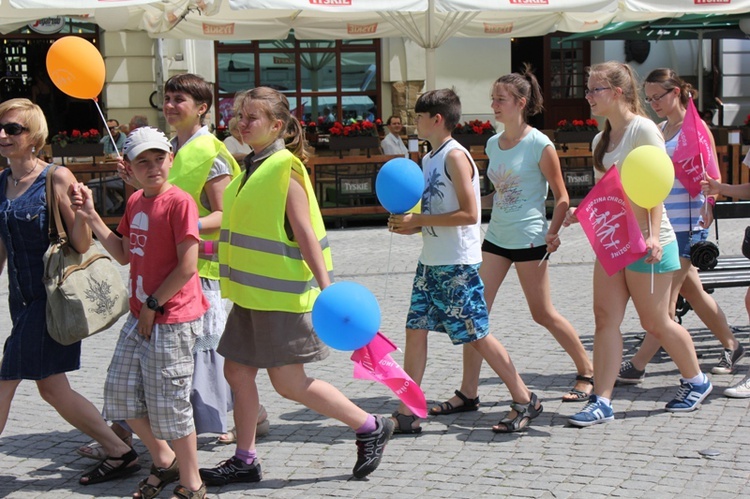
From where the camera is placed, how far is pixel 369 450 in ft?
15.5

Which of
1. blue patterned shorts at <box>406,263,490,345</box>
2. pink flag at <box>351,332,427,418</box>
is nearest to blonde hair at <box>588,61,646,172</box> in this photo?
blue patterned shorts at <box>406,263,490,345</box>

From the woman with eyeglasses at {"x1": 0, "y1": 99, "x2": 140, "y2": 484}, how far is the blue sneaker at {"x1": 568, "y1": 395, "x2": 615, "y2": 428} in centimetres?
226

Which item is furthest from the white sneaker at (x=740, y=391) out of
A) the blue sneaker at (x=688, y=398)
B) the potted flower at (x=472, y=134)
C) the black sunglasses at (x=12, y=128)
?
the potted flower at (x=472, y=134)

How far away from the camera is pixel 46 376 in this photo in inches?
188

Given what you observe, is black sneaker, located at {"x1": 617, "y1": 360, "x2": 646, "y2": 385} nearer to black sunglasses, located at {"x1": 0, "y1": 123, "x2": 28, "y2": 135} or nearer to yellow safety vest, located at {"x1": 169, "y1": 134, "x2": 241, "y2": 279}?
yellow safety vest, located at {"x1": 169, "y1": 134, "x2": 241, "y2": 279}

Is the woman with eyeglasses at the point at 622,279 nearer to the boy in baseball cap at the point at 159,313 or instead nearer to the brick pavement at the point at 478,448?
the brick pavement at the point at 478,448

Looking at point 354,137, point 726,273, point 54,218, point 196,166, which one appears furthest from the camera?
point 354,137

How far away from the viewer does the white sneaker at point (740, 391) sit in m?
5.88

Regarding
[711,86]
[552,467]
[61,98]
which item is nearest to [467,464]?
[552,467]

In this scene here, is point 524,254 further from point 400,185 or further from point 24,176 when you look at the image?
point 24,176

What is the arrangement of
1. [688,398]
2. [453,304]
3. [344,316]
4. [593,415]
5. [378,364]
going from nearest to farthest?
[344,316] < [378,364] < [453,304] < [593,415] < [688,398]

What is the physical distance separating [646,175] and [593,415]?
4.08ft

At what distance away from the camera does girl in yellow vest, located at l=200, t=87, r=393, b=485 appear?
4.48m

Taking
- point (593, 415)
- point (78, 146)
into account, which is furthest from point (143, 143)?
point (78, 146)
